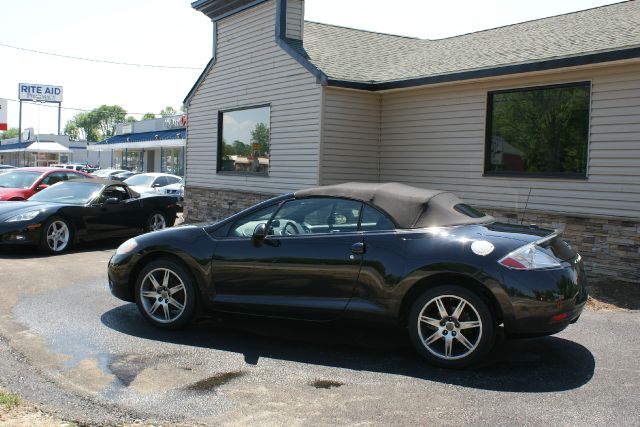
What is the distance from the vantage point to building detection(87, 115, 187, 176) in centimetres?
3633

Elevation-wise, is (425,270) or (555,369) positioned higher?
(425,270)

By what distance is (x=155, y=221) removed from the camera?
12.9 meters

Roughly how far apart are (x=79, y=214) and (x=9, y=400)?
7608 mm

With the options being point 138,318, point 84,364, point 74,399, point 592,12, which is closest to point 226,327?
point 138,318

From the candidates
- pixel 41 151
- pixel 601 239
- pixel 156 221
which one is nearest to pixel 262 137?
pixel 156 221

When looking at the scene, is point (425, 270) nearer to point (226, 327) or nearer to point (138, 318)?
point (226, 327)

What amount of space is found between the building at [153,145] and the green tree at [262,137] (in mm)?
18845

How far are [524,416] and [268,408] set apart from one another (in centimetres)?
167

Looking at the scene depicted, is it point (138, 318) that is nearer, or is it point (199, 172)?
point (138, 318)

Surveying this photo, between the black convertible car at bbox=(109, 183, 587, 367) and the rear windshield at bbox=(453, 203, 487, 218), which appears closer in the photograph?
the black convertible car at bbox=(109, 183, 587, 367)

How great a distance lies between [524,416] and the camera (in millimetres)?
3982

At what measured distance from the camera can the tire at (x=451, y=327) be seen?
4836 mm

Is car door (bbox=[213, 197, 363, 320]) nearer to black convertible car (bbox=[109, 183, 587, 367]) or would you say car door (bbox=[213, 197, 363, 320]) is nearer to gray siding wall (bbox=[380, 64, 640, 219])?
black convertible car (bbox=[109, 183, 587, 367])

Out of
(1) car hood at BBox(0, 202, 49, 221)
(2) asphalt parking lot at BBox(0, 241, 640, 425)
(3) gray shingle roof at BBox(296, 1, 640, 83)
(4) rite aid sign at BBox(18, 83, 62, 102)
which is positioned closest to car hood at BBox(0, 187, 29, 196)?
(1) car hood at BBox(0, 202, 49, 221)
